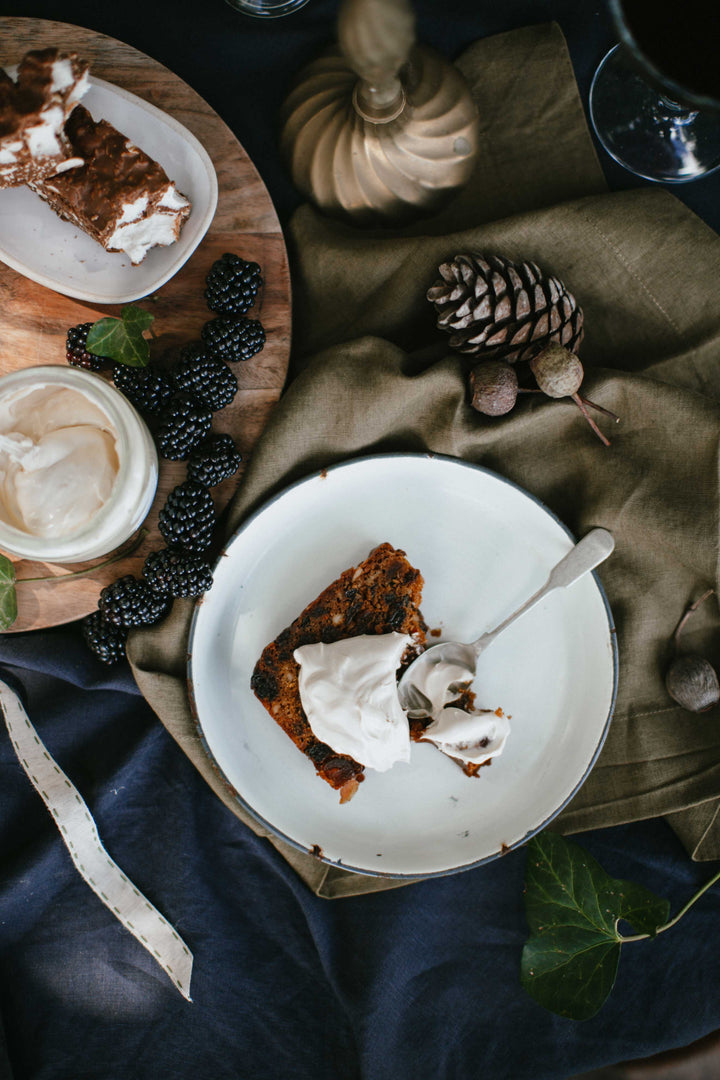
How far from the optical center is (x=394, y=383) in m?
1.38

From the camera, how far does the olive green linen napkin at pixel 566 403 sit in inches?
55.1

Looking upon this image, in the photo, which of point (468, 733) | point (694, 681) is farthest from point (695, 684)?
point (468, 733)

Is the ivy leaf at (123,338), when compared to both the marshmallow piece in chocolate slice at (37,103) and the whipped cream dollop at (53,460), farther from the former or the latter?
the marshmallow piece in chocolate slice at (37,103)

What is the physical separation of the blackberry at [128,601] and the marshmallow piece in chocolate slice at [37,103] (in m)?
0.71

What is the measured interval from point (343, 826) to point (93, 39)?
60.6 inches

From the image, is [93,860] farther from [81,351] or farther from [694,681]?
[694,681]

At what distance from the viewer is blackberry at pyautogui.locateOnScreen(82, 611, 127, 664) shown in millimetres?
1461

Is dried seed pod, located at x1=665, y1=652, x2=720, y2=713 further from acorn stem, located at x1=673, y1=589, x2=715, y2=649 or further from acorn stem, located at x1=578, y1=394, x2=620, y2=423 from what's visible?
acorn stem, located at x1=578, y1=394, x2=620, y2=423

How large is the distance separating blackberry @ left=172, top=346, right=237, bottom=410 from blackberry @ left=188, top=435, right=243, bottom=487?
7 cm

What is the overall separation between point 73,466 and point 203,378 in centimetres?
26

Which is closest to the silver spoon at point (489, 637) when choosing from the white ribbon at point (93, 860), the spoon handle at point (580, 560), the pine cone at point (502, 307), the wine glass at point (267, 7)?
the spoon handle at point (580, 560)

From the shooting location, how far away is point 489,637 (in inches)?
56.5

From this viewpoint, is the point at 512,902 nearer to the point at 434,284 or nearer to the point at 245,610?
the point at 245,610

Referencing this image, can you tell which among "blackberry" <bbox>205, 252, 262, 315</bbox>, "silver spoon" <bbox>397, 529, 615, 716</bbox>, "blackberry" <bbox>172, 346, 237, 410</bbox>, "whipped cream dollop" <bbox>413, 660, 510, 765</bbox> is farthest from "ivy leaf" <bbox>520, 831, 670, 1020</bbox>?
"blackberry" <bbox>205, 252, 262, 315</bbox>
